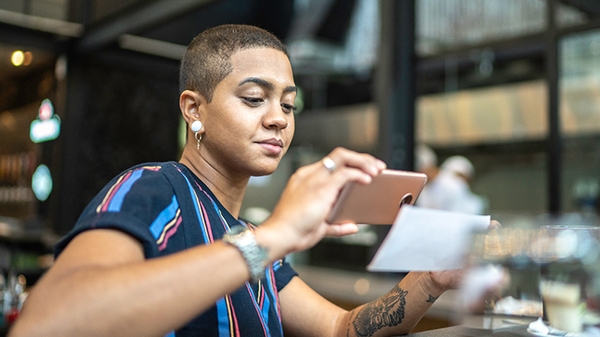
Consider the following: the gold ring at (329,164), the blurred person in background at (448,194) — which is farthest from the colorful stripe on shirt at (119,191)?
the blurred person in background at (448,194)

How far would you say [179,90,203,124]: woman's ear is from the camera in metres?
1.15

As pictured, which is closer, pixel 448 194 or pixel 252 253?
pixel 252 253

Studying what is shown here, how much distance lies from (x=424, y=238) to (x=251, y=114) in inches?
16.6

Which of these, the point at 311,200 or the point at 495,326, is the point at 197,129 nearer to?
the point at 311,200

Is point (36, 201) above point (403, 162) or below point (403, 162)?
below

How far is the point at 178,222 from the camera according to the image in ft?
2.99

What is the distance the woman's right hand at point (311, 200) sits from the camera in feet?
2.41

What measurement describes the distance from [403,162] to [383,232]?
44cm

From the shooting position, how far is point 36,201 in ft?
17.5

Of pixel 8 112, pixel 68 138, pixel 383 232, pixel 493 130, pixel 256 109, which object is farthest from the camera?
pixel 8 112

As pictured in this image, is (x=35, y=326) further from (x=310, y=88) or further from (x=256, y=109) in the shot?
(x=310, y=88)

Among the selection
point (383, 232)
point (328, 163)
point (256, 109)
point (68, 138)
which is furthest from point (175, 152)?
point (328, 163)

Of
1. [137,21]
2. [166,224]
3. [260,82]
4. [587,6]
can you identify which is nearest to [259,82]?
[260,82]

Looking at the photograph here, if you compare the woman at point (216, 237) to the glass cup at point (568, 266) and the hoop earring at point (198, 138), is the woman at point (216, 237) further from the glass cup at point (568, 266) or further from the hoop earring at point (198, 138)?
the glass cup at point (568, 266)
